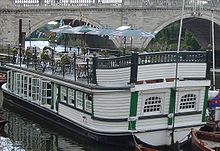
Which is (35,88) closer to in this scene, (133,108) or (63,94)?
(63,94)

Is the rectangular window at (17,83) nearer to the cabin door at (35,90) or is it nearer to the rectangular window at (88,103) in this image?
the cabin door at (35,90)

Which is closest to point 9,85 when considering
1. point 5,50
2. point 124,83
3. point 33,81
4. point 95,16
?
point 33,81

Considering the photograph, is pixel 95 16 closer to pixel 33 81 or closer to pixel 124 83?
pixel 33 81

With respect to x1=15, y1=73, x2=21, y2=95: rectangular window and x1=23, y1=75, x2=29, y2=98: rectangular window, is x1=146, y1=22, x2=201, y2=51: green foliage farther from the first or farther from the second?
x1=23, y1=75, x2=29, y2=98: rectangular window

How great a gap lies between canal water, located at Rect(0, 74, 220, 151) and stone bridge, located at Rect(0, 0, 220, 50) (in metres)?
20.8

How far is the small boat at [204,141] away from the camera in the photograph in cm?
1605

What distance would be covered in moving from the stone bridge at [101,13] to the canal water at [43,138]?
20.8 meters

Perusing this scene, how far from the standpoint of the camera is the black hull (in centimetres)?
1744

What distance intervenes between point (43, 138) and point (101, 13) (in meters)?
26.2

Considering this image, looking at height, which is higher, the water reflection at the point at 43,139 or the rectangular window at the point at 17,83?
the rectangular window at the point at 17,83

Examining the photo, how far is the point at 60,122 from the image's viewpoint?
20.5m

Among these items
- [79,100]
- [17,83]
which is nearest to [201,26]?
[17,83]

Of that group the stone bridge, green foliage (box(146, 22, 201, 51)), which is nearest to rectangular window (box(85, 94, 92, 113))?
the stone bridge

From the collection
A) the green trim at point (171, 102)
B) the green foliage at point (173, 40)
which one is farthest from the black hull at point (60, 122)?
the green foliage at point (173, 40)
